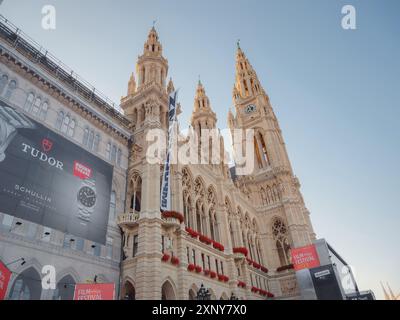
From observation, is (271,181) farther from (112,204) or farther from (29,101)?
(29,101)

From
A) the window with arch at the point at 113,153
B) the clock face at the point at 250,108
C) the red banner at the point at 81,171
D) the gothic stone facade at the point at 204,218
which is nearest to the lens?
the red banner at the point at 81,171

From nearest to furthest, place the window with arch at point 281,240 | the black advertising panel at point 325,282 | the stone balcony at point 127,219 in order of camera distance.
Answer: the stone balcony at point 127,219
the black advertising panel at point 325,282
the window with arch at point 281,240

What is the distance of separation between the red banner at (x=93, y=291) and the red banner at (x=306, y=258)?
22.2 metres

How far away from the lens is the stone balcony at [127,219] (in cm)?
2450

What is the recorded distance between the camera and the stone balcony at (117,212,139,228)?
24.5 metres

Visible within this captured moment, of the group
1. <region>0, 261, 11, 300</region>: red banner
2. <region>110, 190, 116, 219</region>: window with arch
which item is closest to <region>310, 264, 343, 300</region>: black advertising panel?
<region>110, 190, 116, 219</region>: window with arch

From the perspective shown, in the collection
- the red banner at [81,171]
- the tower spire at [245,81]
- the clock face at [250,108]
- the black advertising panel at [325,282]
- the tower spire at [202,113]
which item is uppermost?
the tower spire at [245,81]

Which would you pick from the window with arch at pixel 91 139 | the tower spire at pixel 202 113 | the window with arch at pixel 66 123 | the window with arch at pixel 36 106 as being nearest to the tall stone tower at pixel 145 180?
the window with arch at pixel 91 139

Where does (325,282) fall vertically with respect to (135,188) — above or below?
below

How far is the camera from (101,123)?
28641 mm

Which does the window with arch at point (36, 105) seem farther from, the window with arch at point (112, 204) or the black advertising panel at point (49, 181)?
the window with arch at point (112, 204)

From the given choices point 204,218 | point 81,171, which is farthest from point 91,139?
point 204,218

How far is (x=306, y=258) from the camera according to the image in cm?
3359

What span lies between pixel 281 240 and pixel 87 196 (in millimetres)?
34020
